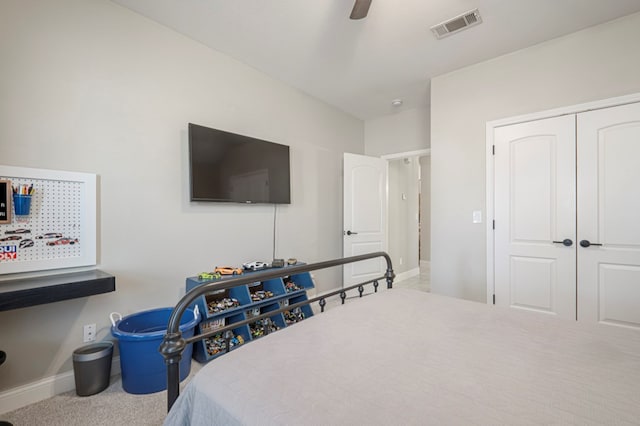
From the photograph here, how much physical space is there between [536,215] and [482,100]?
1.26 meters

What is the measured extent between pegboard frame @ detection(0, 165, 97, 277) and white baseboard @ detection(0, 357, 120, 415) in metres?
0.72

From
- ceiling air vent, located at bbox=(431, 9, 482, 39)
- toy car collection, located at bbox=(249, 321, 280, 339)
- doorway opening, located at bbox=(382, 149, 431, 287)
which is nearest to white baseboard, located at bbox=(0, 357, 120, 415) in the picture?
toy car collection, located at bbox=(249, 321, 280, 339)

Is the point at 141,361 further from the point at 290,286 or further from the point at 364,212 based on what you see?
the point at 364,212

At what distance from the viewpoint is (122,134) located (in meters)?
2.20

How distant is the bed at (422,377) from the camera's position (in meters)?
0.77

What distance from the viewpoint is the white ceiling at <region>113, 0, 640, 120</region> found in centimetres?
218

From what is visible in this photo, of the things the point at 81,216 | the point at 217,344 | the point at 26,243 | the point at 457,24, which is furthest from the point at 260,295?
the point at 457,24

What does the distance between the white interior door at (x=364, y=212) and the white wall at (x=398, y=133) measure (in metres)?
0.30

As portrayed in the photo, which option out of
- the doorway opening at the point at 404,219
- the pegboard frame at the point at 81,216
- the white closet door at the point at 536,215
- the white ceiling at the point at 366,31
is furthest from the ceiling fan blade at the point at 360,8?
the doorway opening at the point at 404,219

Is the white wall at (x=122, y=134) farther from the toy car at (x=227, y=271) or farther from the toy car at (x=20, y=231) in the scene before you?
the toy car at (x=20, y=231)

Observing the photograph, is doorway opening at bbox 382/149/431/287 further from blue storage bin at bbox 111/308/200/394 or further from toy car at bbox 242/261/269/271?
blue storage bin at bbox 111/308/200/394

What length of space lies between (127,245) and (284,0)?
216cm

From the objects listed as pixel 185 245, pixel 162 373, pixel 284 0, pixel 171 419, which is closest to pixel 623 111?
pixel 284 0

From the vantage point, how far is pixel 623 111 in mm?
2334
